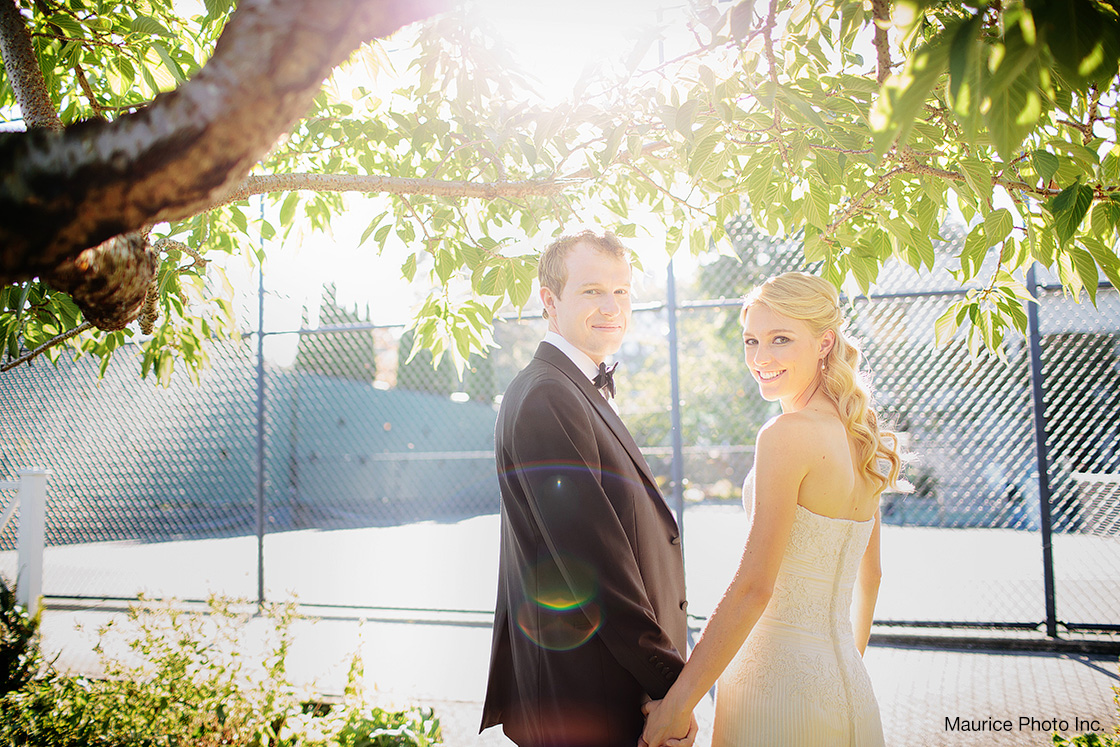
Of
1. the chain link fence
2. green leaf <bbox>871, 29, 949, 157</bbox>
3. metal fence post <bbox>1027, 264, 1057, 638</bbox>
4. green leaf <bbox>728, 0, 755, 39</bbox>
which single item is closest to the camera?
green leaf <bbox>871, 29, 949, 157</bbox>

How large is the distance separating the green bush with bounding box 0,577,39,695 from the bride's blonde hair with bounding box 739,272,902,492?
3795mm

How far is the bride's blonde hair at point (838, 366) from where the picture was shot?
1.73 meters

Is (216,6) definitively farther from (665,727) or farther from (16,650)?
(16,650)

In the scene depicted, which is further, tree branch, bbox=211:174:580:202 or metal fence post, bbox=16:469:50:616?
metal fence post, bbox=16:469:50:616

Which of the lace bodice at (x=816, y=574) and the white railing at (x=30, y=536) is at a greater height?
the lace bodice at (x=816, y=574)

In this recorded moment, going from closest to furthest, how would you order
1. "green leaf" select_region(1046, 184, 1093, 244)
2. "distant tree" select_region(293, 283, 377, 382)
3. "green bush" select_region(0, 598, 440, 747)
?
"green leaf" select_region(1046, 184, 1093, 244) < "green bush" select_region(0, 598, 440, 747) < "distant tree" select_region(293, 283, 377, 382)

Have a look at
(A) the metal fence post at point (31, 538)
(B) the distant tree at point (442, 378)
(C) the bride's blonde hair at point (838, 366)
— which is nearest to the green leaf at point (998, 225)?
(C) the bride's blonde hair at point (838, 366)

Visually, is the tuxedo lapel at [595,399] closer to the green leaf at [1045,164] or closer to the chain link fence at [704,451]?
the chain link fence at [704,451]

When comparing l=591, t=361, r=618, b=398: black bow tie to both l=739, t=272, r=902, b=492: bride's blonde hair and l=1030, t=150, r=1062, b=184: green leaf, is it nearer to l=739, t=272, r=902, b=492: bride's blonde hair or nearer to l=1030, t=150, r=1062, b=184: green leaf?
l=739, t=272, r=902, b=492: bride's blonde hair

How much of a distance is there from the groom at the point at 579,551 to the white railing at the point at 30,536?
3.83 m

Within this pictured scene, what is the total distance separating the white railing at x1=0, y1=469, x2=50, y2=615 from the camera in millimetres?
3873

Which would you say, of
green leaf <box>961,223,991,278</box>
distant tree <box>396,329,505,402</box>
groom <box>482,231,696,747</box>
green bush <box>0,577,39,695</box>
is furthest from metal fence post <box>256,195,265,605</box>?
distant tree <box>396,329,505,402</box>

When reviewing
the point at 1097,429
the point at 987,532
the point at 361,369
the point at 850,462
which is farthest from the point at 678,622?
the point at 987,532

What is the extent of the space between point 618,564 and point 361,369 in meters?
5.69
